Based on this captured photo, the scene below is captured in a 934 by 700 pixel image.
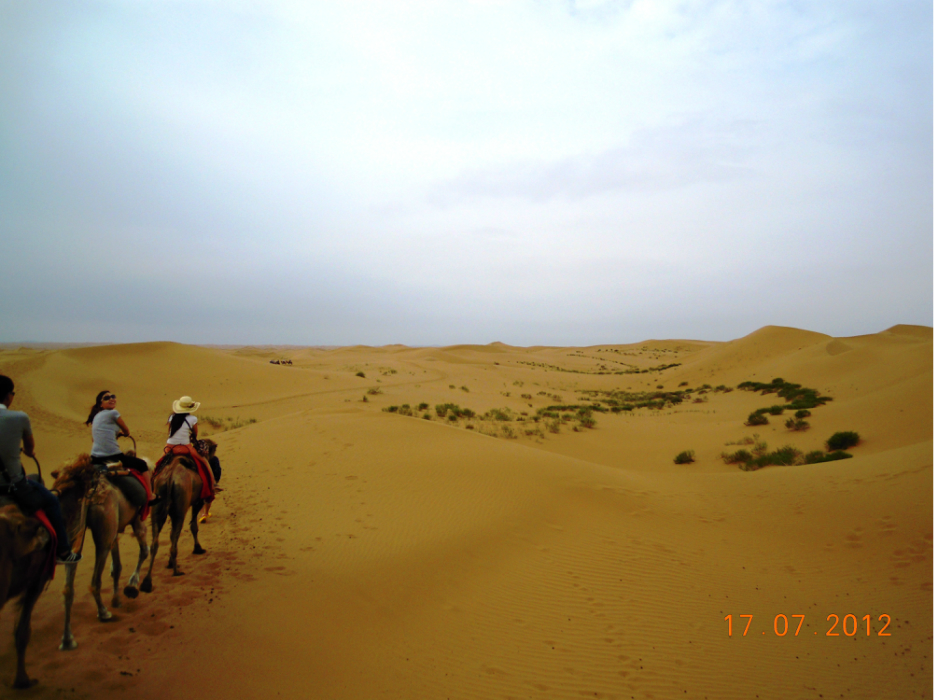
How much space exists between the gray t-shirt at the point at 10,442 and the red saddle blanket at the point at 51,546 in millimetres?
430

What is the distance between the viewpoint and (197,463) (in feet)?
22.2

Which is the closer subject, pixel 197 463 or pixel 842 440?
pixel 197 463

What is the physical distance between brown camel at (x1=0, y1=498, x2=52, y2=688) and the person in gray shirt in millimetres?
91

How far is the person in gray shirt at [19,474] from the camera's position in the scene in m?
3.86

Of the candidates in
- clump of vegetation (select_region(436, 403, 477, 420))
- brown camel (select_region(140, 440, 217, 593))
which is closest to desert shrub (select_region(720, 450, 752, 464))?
clump of vegetation (select_region(436, 403, 477, 420))

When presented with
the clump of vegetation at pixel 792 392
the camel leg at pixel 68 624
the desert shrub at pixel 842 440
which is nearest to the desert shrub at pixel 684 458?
the desert shrub at pixel 842 440

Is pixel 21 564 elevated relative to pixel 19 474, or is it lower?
lower

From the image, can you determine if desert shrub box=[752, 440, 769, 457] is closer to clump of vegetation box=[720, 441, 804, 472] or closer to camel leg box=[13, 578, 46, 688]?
clump of vegetation box=[720, 441, 804, 472]

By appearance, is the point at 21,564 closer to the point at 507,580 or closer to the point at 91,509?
the point at 91,509

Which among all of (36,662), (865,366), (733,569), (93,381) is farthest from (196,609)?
(865,366)

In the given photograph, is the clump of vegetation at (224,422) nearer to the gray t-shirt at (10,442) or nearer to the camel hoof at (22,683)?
the camel hoof at (22,683)
